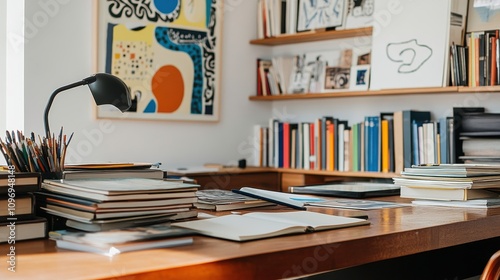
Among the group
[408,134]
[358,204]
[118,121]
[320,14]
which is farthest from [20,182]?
[320,14]

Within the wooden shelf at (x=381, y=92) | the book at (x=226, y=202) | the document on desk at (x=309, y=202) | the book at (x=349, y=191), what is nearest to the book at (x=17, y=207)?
the book at (x=226, y=202)

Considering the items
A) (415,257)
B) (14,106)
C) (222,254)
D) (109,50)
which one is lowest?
(415,257)

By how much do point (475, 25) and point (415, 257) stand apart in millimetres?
1970

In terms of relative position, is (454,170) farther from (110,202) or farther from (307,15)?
(307,15)

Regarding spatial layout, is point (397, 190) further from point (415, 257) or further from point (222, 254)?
point (222, 254)

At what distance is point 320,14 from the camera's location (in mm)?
4766

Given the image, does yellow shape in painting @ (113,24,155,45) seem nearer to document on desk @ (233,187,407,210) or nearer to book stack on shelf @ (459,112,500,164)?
book stack on shelf @ (459,112,500,164)

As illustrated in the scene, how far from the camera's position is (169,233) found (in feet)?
4.74

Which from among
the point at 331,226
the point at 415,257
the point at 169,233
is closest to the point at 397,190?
the point at 415,257

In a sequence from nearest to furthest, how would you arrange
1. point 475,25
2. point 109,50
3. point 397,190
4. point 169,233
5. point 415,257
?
1. point 169,233
2. point 415,257
3. point 397,190
4. point 475,25
5. point 109,50

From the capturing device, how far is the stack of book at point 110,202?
4.82 ft

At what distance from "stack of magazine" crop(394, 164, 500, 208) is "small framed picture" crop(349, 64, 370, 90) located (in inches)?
80.8

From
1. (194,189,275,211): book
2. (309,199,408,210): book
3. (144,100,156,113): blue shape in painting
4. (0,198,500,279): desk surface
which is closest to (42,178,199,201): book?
(0,198,500,279): desk surface

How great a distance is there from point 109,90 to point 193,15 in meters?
2.73
